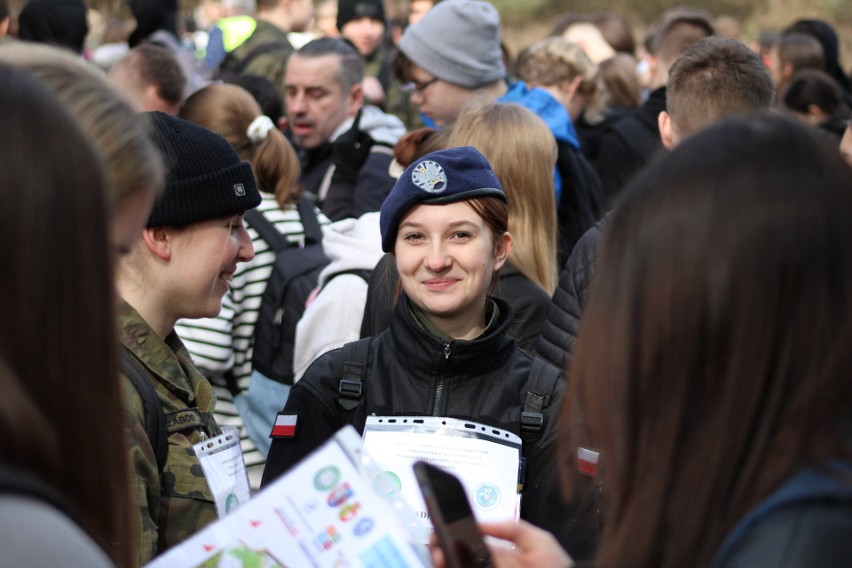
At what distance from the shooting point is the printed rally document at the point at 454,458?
2895mm

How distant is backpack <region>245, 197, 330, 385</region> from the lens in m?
4.80

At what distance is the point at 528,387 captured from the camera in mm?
3258

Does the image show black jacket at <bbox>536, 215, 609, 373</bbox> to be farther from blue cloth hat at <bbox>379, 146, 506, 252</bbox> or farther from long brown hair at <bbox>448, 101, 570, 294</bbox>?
blue cloth hat at <bbox>379, 146, 506, 252</bbox>

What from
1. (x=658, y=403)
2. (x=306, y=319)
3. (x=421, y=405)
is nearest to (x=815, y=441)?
(x=658, y=403)

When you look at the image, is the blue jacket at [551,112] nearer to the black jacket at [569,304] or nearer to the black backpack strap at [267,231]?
the black backpack strap at [267,231]

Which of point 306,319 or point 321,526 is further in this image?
point 306,319

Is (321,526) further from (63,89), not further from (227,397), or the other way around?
(227,397)

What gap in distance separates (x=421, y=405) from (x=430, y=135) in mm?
2107

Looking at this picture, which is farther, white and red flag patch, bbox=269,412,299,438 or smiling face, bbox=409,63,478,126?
smiling face, bbox=409,63,478,126

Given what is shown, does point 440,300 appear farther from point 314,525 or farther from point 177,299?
point 314,525

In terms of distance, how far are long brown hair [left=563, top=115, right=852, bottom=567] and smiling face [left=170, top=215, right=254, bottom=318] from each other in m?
1.55

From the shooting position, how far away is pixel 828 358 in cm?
156

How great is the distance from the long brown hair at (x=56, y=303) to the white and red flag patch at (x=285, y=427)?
165cm

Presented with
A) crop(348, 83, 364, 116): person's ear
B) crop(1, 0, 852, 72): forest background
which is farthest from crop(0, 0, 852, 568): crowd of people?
crop(1, 0, 852, 72): forest background
